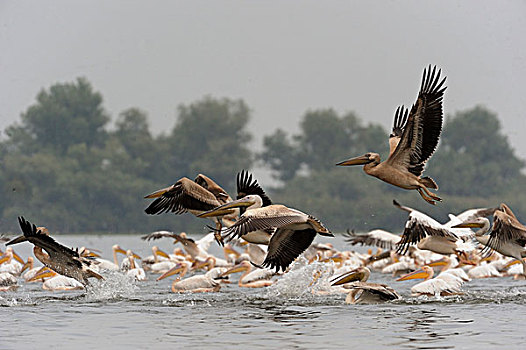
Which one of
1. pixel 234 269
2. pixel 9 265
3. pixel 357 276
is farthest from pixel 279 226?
pixel 9 265

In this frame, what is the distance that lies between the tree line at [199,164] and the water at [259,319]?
102 feet

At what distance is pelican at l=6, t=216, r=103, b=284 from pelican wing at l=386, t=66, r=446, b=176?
10.8 feet

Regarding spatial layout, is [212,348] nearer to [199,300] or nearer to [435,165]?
[199,300]

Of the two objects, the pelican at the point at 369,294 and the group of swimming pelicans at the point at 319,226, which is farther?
the pelican at the point at 369,294

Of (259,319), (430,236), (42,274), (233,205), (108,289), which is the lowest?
(259,319)

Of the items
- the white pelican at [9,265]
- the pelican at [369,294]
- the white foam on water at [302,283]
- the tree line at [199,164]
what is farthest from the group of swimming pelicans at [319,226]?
the tree line at [199,164]

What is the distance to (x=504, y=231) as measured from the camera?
1034 cm

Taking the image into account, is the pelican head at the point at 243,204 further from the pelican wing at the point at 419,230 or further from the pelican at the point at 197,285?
the pelican at the point at 197,285

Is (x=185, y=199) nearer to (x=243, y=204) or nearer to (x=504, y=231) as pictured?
(x=243, y=204)

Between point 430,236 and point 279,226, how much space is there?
367 centimetres

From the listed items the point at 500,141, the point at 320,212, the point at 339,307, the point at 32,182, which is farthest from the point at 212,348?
the point at 500,141

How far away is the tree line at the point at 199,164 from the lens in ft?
148

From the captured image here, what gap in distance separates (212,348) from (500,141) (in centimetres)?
4525

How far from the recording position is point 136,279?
14.1 metres
